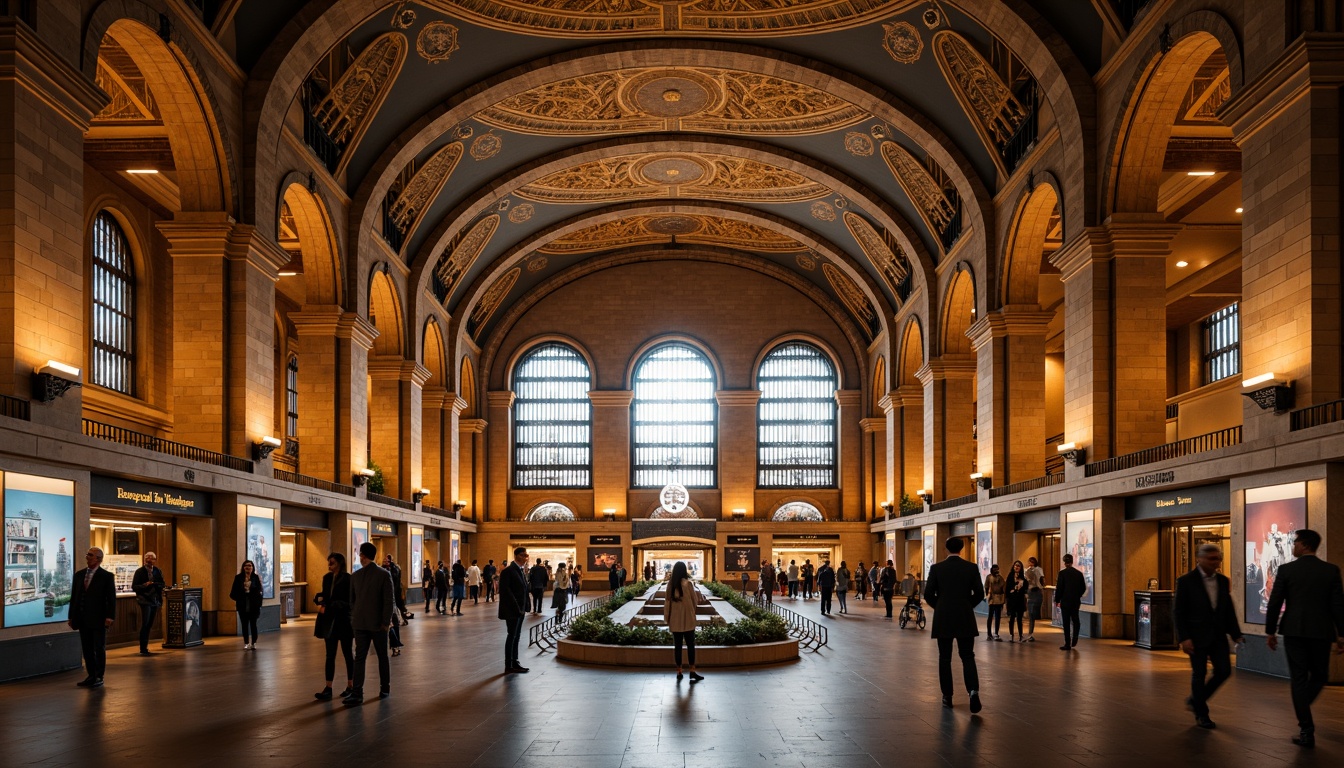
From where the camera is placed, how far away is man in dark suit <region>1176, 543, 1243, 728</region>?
9.02m

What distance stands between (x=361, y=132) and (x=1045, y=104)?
49.6 ft

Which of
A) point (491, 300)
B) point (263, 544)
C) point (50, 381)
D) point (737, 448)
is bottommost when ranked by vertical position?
point (263, 544)

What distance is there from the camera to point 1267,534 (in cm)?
1355

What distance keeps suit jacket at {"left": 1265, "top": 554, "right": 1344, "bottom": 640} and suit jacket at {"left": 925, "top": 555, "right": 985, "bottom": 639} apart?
2.36 m

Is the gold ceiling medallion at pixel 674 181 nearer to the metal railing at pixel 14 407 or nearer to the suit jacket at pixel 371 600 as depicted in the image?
the metal railing at pixel 14 407

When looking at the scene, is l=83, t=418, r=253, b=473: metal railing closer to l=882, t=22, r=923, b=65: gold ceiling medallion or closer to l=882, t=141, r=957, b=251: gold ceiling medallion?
l=882, t=22, r=923, b=65: gold ceiling medallion

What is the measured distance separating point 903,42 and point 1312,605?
63.1ft

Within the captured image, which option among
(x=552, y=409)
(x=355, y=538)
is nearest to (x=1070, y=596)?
(x=355, y=538)

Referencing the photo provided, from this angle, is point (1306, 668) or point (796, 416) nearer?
point (1306, 668)

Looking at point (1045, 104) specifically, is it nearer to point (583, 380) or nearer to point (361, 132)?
point (361, 132)

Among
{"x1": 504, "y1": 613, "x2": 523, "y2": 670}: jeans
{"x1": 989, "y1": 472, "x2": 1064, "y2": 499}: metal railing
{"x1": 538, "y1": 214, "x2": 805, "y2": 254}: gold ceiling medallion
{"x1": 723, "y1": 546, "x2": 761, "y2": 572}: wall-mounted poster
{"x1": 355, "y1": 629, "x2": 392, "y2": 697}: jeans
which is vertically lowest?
{"x1": 723, "y1": 546, "x2": 761, "y2": 572}: wall-mounted poster

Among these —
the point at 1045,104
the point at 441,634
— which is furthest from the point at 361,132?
the point at 1045,104

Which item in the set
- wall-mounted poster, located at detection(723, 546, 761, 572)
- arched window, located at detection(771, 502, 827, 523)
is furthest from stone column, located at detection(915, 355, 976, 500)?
arched window, located at detection(771, 502, 827, 523)

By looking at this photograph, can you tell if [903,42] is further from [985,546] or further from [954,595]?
[954,595]
